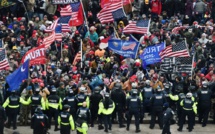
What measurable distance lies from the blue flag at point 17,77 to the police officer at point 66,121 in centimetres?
289

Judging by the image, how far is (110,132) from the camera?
3891cm

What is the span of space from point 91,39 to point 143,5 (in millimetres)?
5766

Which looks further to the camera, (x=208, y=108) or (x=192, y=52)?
(x=192, y=52)

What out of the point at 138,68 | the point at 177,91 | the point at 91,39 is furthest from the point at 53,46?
the point at 177,91

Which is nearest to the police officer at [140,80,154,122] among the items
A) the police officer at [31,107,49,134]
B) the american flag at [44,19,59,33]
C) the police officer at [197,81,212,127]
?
the police officer at [197,81,212,127]

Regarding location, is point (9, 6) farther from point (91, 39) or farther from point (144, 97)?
point (144, 97)

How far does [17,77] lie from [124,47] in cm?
612

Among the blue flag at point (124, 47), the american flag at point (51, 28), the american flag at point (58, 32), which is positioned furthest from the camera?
the american flag at point (51, 28)

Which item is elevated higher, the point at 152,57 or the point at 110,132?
the point at 152,57

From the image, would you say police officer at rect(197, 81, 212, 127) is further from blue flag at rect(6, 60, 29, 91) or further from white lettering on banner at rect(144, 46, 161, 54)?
blue flag at rect(6, 60, 29, 91)

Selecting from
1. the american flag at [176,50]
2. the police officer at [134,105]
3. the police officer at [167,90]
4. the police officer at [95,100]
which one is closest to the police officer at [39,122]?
the police officer at [95,100]

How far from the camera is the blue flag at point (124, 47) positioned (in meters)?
42.0

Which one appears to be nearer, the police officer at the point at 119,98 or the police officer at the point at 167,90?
the police officer at the point at 119,98

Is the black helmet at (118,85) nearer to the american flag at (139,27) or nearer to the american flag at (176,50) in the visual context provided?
the american flag at (176,50)
